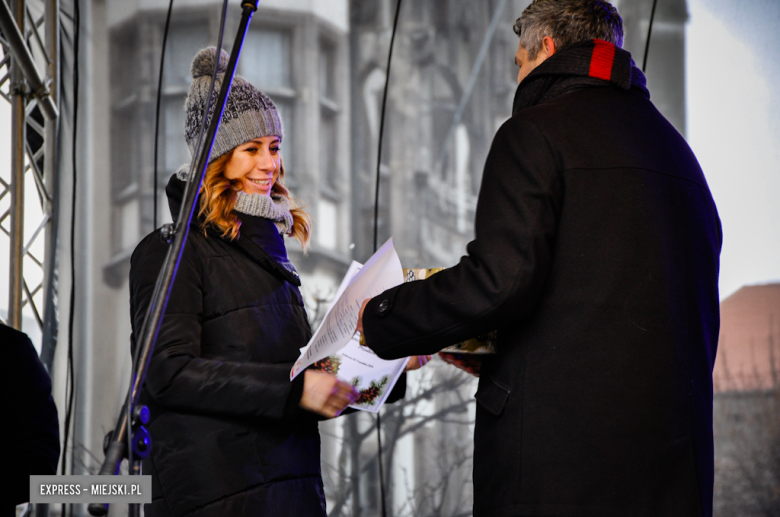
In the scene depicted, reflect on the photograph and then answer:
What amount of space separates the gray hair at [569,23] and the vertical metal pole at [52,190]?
2.32 meters

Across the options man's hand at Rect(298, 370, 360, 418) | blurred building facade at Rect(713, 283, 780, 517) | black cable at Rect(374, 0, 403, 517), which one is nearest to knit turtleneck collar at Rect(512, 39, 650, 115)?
man's hand at Rect(298, 370, 360, 418)

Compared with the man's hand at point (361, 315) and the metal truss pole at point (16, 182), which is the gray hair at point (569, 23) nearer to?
the man's hand at point (361, 315)

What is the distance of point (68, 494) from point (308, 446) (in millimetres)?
660

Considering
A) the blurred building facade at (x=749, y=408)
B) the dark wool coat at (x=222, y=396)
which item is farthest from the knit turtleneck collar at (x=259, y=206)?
the blurred building facade at (x=749, y=408)

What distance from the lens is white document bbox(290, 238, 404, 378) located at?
1222mm

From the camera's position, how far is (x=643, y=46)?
8.41ft

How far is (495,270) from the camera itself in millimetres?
1110

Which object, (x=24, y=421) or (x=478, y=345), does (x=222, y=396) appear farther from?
(x=24, y=421)

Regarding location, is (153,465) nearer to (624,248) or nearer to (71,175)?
(624,248)

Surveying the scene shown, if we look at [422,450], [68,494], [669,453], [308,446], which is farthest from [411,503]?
[68,494]

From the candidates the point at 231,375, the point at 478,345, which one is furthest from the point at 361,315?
the point at 231,375

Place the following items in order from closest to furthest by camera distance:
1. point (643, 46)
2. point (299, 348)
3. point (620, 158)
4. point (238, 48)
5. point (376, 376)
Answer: point (238, 48), point (620, 158), point (376, 376), point (299, 348), point (643, 46)

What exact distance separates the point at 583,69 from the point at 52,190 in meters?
2.54

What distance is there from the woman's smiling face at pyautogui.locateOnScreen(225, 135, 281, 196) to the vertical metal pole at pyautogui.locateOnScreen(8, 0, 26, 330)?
1.50m
